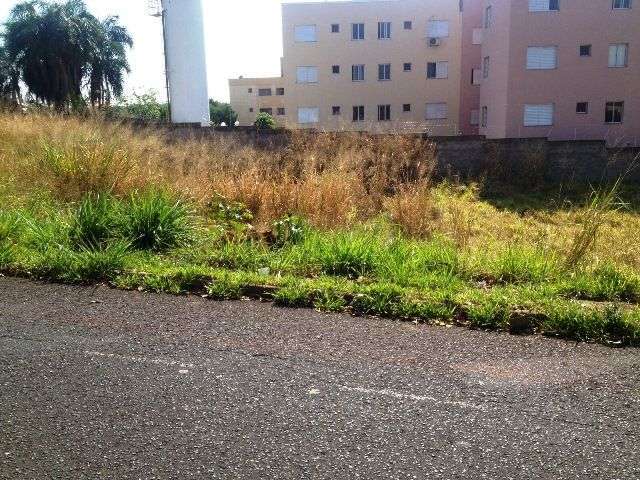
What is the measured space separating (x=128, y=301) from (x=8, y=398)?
1.81 m

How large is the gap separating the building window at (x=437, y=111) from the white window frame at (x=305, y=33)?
11.6 metres

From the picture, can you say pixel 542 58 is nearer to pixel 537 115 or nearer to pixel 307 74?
pixel 537 115

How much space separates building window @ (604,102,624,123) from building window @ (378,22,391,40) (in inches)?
828

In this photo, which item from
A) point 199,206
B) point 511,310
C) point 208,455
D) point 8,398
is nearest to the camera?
point 208,455

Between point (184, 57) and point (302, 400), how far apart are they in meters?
36.0

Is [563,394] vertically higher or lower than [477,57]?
lower

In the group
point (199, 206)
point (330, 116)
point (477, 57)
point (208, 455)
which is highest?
point (477, 57)

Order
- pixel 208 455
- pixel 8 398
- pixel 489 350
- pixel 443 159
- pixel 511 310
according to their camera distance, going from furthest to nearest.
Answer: pixel 443 159 < pixel 511 310 < pixel 489 350 < pixel 8 398 < pixel 208 455

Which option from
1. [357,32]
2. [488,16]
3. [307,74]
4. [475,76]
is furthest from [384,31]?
[488,16]

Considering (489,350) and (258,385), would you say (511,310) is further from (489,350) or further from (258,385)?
(258,385)

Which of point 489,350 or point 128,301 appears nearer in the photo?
point 489,350

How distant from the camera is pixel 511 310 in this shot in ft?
14.6

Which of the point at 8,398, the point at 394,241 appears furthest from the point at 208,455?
the point at 394,241

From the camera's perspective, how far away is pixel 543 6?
33000 millimetres
